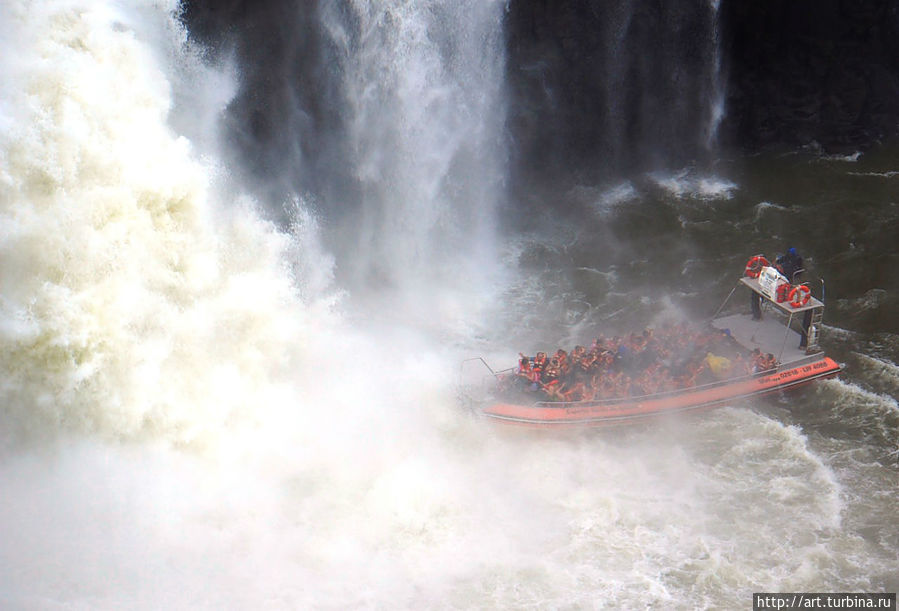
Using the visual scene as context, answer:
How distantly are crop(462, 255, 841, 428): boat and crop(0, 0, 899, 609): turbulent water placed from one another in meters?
0.34

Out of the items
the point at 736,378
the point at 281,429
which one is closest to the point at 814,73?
the point at 736,378

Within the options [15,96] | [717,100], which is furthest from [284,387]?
[717,100]

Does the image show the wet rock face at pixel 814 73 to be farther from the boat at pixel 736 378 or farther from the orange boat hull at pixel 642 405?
the orange boat hull at pixel 642 405

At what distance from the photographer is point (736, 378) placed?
1593 centimetres

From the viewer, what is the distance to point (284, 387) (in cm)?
1566

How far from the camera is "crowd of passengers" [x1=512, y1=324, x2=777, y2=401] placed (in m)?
15.5

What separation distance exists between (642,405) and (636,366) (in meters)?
0.84

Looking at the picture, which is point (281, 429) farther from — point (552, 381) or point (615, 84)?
point (615, 84)

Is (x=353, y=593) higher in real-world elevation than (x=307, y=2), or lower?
lower

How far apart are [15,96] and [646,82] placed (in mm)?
17899

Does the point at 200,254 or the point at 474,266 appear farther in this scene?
the point at 474,266

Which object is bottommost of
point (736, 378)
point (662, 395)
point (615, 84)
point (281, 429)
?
point (281, 429)

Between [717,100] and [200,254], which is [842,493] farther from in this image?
[717,100]

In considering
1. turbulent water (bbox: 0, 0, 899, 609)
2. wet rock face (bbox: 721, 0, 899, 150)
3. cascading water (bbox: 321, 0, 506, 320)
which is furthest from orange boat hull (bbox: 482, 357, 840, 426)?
wet rock face (bbox: 721, 0, 899, 150)
